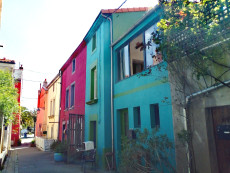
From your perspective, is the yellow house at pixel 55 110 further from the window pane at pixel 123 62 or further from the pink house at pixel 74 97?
the window pane at pixel 123 62

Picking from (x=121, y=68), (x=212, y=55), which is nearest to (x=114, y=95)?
(x=121, y=68)

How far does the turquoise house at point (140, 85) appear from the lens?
20.0 ft

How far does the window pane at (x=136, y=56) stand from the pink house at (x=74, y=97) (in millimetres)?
4783

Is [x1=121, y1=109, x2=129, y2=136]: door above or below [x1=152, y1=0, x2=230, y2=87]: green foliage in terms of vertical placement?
below

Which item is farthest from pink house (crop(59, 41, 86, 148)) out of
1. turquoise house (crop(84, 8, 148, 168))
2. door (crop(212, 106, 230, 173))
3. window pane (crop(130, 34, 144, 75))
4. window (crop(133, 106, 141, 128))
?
door (crop(212, 106, 230, 173))

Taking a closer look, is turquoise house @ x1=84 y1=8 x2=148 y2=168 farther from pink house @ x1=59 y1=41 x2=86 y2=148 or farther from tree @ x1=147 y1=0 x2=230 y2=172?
tree @ x1=147 y1=0 x2=230 y2=172

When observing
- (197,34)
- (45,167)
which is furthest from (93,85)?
(197,34)

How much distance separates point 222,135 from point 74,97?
11191mm

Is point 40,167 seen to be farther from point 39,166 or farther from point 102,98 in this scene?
point 102,98

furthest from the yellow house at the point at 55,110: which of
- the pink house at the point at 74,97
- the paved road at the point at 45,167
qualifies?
the paved road at the point at 45,167

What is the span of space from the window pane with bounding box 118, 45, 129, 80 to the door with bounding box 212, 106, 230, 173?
471 cm

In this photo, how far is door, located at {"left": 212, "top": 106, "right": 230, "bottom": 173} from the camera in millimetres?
4176

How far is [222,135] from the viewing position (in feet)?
13.9

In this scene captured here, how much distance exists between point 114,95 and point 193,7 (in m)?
6.14
